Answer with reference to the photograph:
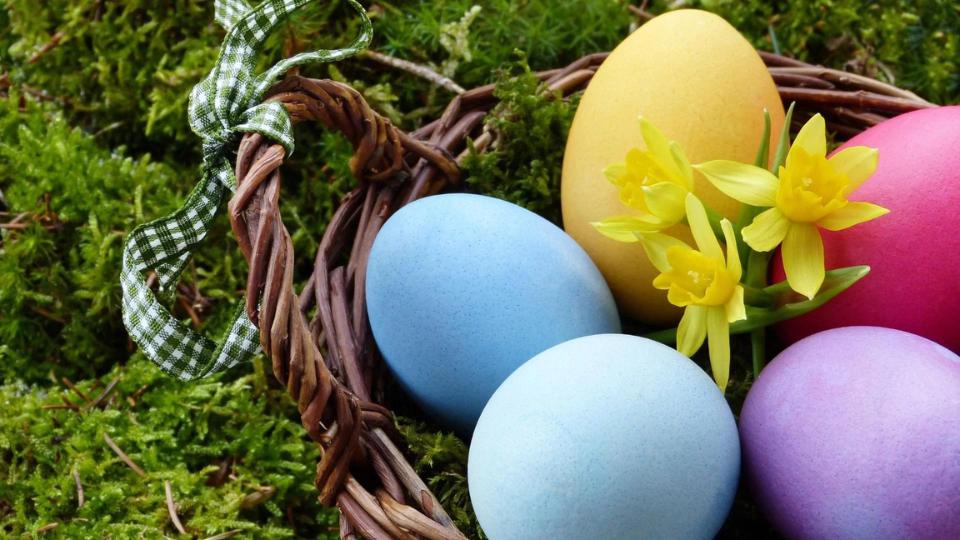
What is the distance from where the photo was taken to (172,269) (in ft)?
2.95

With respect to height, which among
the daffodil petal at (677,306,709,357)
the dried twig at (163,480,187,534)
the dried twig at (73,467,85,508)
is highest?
the daffodil petal at (677,306,709,357)

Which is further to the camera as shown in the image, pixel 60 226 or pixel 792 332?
pixel 60 226

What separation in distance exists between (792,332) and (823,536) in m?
0.28

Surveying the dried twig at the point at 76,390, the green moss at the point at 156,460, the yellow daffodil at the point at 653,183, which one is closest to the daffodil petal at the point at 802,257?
the yellow daffodil at the point at 653,183

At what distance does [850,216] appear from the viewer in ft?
2.67

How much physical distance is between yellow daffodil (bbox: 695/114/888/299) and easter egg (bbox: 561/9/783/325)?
0.12m

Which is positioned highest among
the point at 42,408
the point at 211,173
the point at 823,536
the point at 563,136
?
the point at 211,173

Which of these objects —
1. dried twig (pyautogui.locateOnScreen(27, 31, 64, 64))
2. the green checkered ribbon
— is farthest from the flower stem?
dried twig (pyautogui.locateOnScreen(27, 31, 64, 64))

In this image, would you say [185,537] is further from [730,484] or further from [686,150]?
[686,150]

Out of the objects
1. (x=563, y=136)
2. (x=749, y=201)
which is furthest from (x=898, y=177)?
(x=563, y=136)

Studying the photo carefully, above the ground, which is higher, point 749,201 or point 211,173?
point 211,173

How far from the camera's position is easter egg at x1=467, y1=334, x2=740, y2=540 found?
2.26 ft

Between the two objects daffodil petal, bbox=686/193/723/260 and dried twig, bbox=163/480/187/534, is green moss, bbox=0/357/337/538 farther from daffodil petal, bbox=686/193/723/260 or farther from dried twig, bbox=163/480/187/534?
daffodil petal, bbox=686/193/723/260

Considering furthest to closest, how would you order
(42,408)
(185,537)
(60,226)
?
(60,226), (42,408), (185,537)
